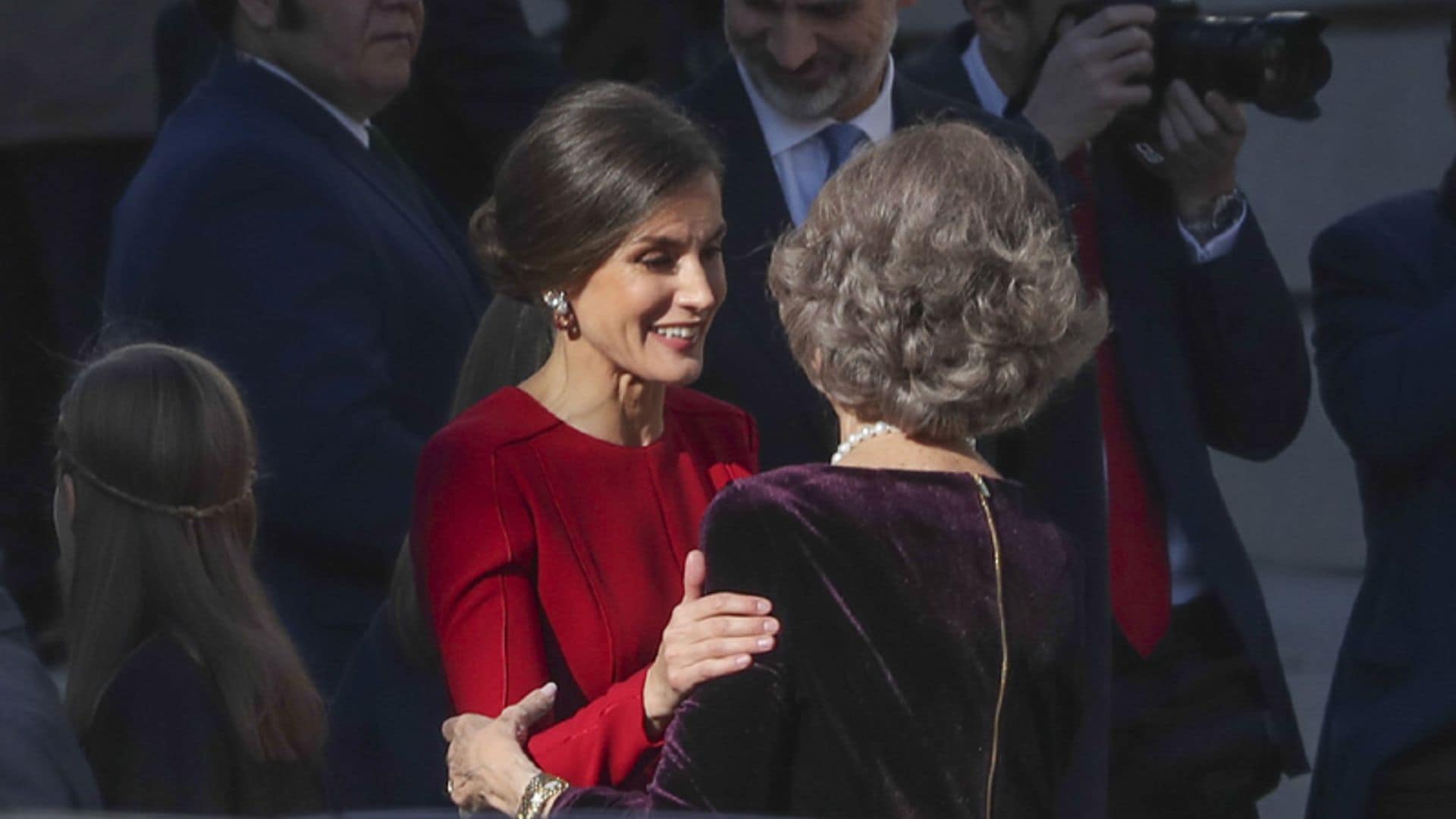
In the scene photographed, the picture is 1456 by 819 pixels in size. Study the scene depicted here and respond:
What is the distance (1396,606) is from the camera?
3.07 m

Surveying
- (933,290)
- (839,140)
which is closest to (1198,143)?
(839,140)

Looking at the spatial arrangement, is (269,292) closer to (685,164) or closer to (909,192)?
(685,164)

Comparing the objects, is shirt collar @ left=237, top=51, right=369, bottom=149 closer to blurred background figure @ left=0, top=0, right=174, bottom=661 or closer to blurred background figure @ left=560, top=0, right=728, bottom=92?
blurred background figure @ left=560, top=0, right=728, bottom=92

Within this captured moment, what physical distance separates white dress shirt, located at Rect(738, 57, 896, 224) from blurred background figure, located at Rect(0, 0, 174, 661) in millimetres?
1333

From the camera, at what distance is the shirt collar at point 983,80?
11.2 ft

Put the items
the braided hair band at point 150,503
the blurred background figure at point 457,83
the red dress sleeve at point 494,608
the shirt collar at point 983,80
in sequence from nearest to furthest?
the red dress sleeve at point 494,608
the braided hair band at point 150,503
the shirt collar at point 983,80
the blurred background figure at point 457,83

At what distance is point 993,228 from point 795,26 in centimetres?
77

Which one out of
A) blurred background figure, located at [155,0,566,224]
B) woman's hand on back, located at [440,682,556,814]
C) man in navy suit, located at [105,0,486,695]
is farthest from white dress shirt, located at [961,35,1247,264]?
woman's hand on back, located at [440,682,556,814]

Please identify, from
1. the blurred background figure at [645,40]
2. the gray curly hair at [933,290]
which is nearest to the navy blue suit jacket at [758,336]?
the gray curly hair at [933,290]

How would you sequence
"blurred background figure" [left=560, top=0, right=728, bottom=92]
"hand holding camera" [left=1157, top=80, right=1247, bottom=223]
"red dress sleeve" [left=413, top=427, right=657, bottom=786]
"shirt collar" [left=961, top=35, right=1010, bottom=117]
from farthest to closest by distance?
"blurred background figure" [left=560, top=0, right=728, bottom=92] → "shirt collar" [left=961, top=35, right=1010, bottom=117] → "hand holding camera" [left=1157, top=80, right=1247, bottom=223] → "red dress sleeve" [left=413, top=427, right=657, bottom=786]

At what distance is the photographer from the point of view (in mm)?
3256

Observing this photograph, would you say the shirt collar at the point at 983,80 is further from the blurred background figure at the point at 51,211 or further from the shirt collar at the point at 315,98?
the blurred background figure at the point at 51,211

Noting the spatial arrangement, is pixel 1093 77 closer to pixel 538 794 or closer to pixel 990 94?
pixel 990 94

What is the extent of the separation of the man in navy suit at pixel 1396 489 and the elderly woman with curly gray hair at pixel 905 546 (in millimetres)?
959
